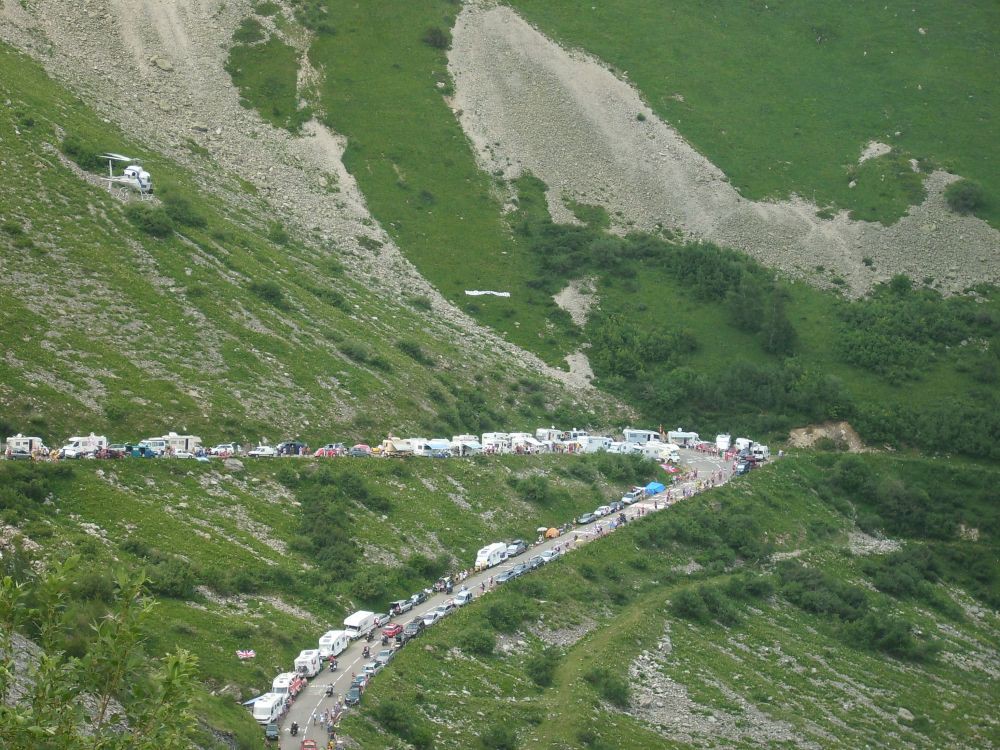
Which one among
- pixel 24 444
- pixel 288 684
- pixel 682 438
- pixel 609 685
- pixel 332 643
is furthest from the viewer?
pixel 682 438

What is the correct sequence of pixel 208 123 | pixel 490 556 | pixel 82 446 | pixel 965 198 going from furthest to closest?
1. pixel 965 198
2. pixel 208 123
3. pixel 490 556
4. pixel 82 446

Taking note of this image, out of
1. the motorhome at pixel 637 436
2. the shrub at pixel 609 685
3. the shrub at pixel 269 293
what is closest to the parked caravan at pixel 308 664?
the shrub at pixel 609 685

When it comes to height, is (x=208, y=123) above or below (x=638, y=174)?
below

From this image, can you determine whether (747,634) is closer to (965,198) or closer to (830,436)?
(830,436)

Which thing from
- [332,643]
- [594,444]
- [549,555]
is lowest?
[332,643]

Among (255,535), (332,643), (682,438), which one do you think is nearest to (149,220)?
(255,535)

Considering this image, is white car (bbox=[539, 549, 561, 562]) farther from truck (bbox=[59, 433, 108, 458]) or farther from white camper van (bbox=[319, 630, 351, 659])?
truck (bbox=[59, 433, 108, 458])

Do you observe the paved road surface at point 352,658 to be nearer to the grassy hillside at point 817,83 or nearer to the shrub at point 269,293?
the shrub at point 269,293

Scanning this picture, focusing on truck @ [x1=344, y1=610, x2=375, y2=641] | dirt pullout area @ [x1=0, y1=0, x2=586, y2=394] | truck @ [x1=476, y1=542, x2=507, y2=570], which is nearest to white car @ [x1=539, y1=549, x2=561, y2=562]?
truck @ [x1=476, y1=542, x2=507, y2=570]
